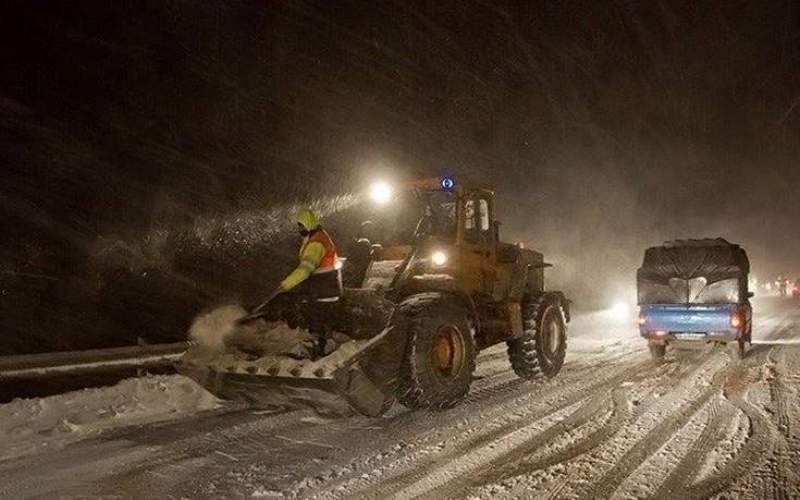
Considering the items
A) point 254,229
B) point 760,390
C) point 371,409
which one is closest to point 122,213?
point 254,229

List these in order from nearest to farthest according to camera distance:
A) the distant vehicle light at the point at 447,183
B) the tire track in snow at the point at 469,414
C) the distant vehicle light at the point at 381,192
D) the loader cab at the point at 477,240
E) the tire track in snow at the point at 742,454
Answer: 1. the tire track in snow at the point at 742,454
2. the tire track in snow at the point at 469,414
3. the distant vehicle light at the point at 447,183
4. the loader cab at the point at 477,240
5. the distant vehicle light at the point at 381,192

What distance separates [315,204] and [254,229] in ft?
10.7

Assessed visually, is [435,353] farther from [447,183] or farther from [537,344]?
[537,344]

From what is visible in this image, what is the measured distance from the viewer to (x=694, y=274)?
1148 centimetres

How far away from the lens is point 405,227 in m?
8.22

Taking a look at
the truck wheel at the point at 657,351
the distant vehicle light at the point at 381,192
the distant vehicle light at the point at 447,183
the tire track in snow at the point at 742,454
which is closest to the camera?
the tire track in snow at the point at 742,454

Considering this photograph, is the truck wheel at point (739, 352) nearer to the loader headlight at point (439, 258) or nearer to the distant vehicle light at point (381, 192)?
the loader headlight at point (439, 258)

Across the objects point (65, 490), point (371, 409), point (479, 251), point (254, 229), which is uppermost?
point (254, 229)

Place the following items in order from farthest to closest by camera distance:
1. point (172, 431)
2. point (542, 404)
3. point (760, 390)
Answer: point (760, 390) < point (542, 404) < point (172, 431)

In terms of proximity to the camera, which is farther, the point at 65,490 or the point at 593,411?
the point at 593,411

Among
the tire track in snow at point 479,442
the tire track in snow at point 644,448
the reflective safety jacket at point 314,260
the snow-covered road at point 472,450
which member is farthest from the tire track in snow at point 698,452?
the reflective safety jacket at point 314,260

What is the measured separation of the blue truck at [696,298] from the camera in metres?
11.0

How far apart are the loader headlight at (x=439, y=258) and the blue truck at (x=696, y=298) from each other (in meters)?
5.66

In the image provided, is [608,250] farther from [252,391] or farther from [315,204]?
[252,391]
